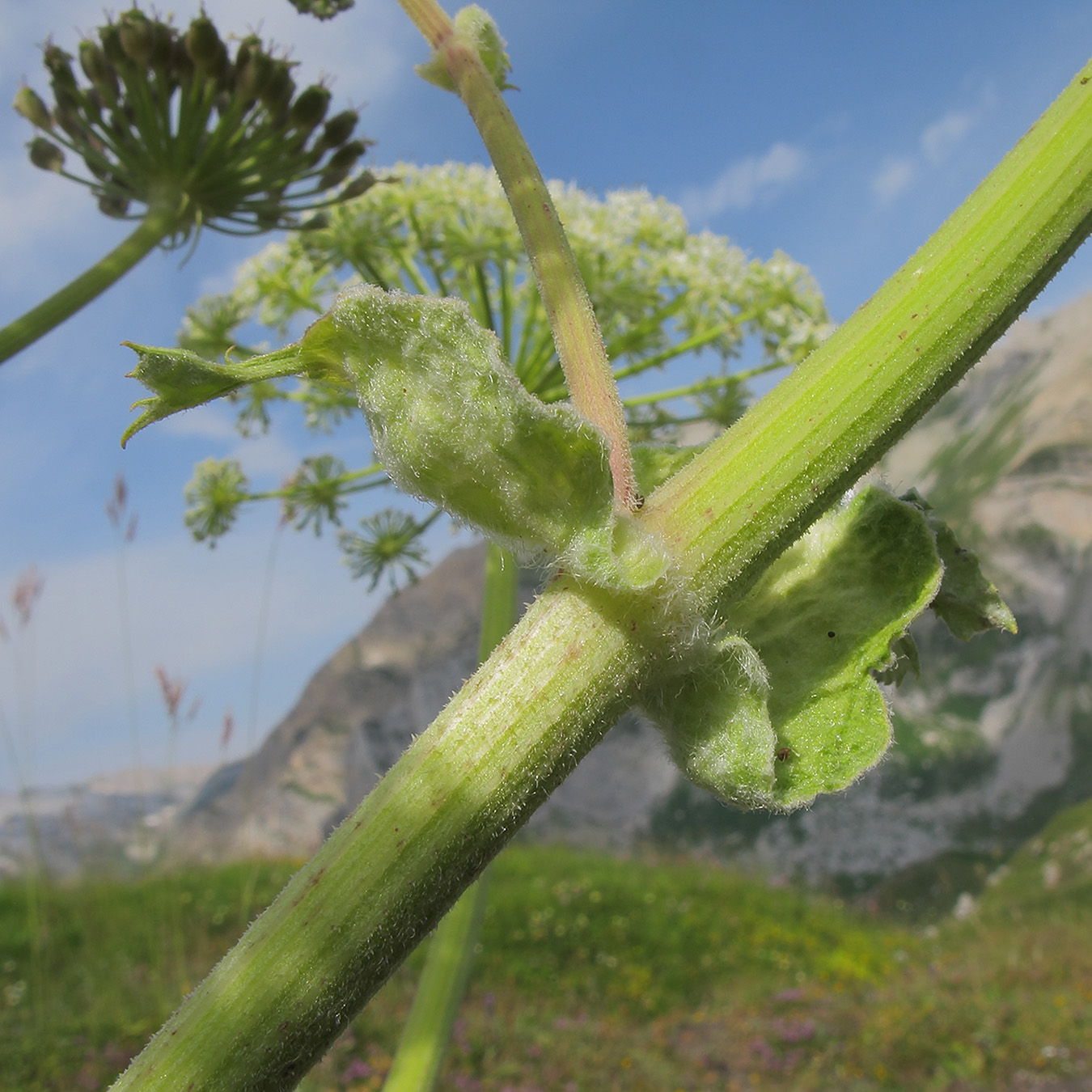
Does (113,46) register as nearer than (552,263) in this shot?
No

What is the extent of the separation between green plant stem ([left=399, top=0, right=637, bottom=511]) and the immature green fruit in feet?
0.56

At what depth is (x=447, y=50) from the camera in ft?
2.59

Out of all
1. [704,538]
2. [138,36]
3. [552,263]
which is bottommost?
[704,538]

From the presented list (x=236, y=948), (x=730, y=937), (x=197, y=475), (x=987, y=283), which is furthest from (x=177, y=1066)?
(x=730, y=937)

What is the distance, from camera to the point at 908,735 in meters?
16.1

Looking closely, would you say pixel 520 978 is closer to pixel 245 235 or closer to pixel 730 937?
pixel 730 937

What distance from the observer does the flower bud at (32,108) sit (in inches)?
85.9

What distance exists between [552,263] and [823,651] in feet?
1.24

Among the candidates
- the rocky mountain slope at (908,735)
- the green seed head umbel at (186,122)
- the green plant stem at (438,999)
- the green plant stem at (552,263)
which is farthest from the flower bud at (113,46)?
the rocky mountain slope at (908,735)

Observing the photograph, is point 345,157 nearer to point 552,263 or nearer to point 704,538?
point 552,263

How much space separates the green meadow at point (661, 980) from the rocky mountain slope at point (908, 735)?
98 centimetres

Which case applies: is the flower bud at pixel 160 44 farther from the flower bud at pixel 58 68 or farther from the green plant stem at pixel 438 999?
the green plant stem at pixel 438 999

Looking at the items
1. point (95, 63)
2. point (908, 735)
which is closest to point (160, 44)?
point (95, 63)

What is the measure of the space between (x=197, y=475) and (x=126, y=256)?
161 centimetres
